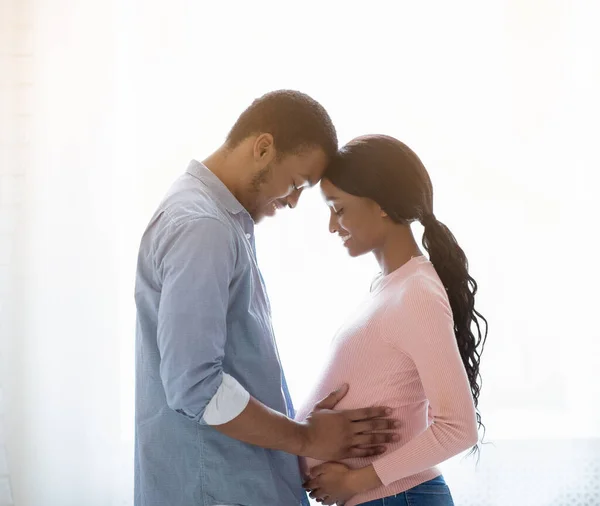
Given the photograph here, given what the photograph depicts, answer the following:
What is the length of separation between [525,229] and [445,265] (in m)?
0.92

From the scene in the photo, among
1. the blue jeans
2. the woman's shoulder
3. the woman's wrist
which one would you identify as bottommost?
the blue jeans

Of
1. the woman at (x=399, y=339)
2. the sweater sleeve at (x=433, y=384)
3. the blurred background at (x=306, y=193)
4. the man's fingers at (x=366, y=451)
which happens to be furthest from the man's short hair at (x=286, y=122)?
the blurred background at (x=306, y=193)

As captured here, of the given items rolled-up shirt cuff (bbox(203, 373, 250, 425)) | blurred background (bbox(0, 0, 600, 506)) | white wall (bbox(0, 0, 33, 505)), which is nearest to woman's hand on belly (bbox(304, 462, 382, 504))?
rolled-up shirt cuff (bbox(203, 373, 250, 425))

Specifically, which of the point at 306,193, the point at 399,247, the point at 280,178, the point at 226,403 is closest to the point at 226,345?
the point at 226,403

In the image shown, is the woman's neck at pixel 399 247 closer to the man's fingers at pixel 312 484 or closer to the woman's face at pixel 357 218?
the woman's face at pixel 357 218

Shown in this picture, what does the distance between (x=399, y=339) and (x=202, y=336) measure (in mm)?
399

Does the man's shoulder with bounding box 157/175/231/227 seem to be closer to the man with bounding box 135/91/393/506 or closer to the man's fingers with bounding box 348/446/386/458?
the man with bounding box 135/91/393/506

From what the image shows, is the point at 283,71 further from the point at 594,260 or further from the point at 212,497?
the point at 212,497

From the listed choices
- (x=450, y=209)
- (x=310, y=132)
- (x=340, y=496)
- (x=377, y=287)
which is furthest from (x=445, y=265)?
(x=450, y=209)

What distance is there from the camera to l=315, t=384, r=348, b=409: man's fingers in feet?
4.37

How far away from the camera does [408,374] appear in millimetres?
1312

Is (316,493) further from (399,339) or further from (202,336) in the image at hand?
(202,336)

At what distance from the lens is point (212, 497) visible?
3.81 ft

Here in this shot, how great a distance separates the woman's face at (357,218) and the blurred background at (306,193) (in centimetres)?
76
